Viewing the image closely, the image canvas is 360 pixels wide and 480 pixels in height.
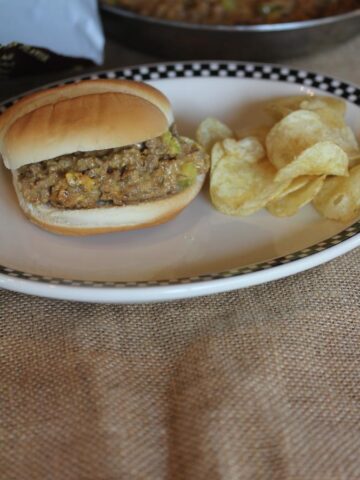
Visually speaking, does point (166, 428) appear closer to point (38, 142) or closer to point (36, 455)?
point (36, 455)

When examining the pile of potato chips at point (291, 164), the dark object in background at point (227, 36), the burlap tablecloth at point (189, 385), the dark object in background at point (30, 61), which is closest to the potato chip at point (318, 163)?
the pile of potato chips at point (291, 164)

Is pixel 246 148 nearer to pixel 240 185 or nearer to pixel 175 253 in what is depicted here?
pixel 240 185

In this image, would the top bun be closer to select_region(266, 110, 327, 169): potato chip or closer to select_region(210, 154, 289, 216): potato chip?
select_region(210, 154, 289, 216): potato chip

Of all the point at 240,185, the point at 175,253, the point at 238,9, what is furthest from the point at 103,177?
the point at 238,9

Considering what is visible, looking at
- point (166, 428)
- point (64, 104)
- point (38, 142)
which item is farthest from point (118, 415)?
point (64, 104)

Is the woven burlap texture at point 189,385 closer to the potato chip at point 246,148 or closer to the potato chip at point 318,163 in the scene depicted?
the potato chip at point 318,163

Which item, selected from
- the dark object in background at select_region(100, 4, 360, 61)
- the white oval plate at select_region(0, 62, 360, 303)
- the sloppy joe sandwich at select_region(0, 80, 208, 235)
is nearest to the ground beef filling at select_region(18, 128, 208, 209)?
the sloppy joe sandwich at select_region(0, 80, 208, 235)

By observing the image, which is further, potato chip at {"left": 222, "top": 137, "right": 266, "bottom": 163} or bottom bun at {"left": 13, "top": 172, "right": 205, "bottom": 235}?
potato chip at {"left": 222, "top": 137, "right": 266, "bottom": 163}
